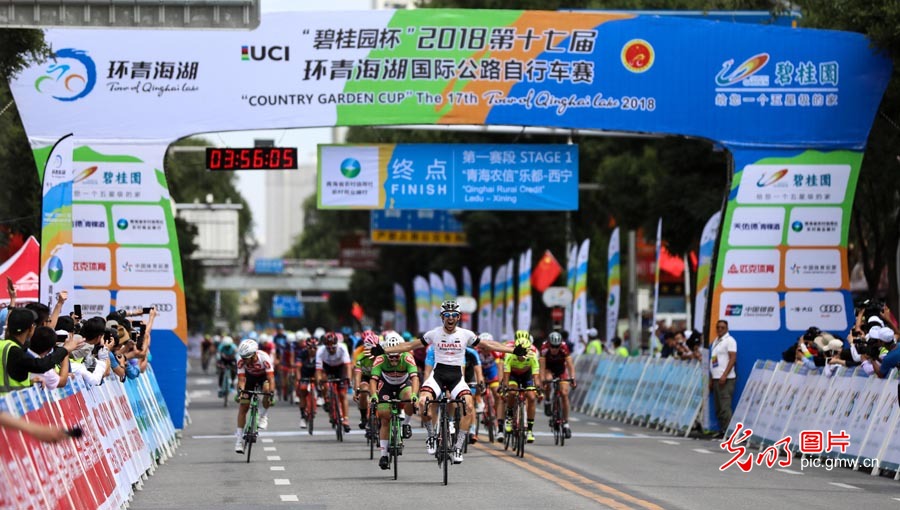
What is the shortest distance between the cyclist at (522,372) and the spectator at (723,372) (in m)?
4.68

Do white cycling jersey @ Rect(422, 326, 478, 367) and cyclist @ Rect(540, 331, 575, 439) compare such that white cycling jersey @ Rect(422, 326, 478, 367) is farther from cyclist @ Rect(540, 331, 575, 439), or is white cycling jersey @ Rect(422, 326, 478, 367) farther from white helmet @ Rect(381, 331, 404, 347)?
cyclist @ Rect(540, 331, 575, 439)

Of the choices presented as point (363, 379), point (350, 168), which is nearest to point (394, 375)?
point (363, 379)

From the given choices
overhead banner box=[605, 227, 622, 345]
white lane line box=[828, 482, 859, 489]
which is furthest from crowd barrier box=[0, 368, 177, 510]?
overhead banner box=[605, 227, 622, 345]

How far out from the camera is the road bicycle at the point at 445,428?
17.1 meters

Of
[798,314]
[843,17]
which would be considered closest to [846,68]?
[843,17]

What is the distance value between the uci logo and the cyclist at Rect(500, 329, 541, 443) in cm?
757

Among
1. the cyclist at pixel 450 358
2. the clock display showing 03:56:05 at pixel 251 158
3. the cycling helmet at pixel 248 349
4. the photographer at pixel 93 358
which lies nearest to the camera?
the photographer at pixel 93 358

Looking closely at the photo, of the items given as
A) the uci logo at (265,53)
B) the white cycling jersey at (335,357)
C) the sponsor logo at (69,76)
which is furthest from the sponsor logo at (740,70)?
the sponsor logo at (69,76)

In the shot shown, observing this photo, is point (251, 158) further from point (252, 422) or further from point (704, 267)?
point (252, 422)

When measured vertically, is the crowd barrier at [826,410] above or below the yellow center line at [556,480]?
above

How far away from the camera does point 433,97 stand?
2789 centimetres

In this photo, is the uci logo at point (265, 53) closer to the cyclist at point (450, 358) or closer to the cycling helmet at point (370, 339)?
the cycling helmet at point (370, 339)

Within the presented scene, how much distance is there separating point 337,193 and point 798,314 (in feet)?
27.7

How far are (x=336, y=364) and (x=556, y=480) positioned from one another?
9169 mm
